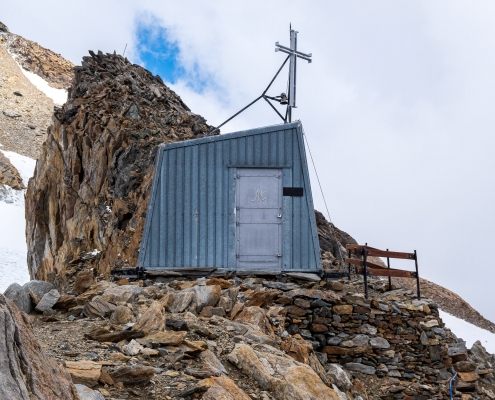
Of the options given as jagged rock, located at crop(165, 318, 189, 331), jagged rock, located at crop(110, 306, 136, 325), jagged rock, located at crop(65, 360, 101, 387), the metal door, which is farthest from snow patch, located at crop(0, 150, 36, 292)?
jagged rock, located at crop(65, 360, 101, 387)

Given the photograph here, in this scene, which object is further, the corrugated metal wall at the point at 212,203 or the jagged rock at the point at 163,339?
the corrugated metal wall at the point at 212,203

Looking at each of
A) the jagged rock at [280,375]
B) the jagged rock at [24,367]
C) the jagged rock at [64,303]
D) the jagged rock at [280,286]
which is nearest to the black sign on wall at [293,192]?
the jagged rock at [280,286]

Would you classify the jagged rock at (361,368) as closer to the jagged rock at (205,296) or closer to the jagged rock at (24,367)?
the jagged rock at (205,296)

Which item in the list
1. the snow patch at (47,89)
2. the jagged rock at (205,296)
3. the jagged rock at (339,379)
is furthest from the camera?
the snow patch at (47,89)

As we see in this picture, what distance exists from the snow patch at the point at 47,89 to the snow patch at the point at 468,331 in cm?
8312

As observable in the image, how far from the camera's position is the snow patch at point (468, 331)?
30.2 meters

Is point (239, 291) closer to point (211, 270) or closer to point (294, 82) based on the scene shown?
point (211, 270)

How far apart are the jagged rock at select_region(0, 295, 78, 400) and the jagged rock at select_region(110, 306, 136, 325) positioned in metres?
3.33

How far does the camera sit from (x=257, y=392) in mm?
5875

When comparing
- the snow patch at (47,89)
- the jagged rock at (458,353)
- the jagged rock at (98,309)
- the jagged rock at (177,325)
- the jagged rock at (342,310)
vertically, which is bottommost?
the jagged rock at (458,353)

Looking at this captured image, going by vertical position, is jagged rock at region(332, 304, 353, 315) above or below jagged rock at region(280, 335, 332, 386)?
above

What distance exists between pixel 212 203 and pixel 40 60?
375 feet

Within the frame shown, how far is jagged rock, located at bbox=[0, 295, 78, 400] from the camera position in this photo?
3.35 meters

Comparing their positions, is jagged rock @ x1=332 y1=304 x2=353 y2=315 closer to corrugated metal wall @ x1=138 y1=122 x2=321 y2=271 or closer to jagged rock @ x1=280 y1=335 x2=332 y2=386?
corrugated metal wall @ x1=138 y1=122 x2=321 y2=271
